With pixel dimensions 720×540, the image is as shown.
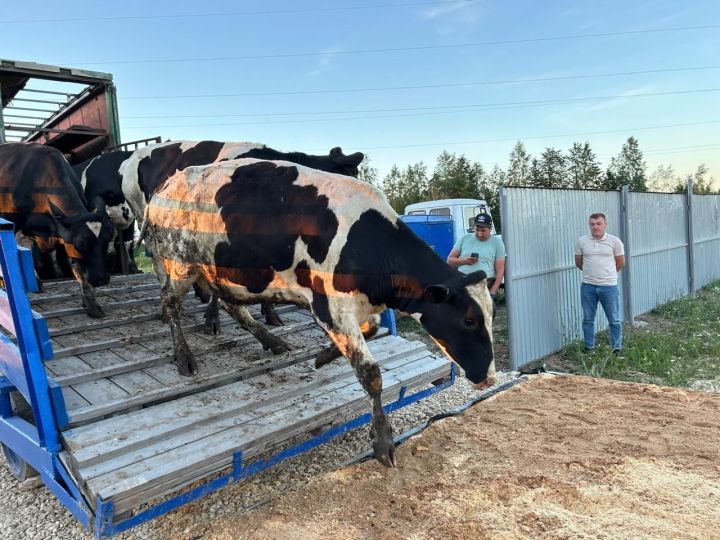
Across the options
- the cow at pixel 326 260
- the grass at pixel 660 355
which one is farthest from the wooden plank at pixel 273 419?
the grass at pixel 660 355

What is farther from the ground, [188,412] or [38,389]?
[38,389]

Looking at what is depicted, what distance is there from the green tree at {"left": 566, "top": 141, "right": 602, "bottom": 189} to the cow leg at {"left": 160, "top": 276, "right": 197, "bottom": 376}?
35.1 meters

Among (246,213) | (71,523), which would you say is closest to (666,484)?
(246,213)

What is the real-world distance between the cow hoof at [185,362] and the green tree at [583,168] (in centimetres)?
3543

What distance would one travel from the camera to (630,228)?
376 inches

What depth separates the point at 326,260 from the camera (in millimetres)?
3535

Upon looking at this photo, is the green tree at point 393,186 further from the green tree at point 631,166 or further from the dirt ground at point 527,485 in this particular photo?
the dirt ground at point 527,485

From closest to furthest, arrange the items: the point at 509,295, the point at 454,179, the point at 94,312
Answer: the point at 94,312 < the point at 509,295 < the point at 454,179

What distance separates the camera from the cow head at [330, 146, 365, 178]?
535 centimetres

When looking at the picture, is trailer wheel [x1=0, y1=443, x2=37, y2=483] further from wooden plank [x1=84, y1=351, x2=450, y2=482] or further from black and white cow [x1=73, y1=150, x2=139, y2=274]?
black and white cow [x1=73, y1=150, x2=139, y2=274]

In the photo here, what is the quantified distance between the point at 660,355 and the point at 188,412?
6155 mm

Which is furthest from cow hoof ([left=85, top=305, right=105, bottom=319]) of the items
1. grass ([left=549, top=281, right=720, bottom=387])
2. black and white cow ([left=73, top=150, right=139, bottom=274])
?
grass ([left=549, top=281, right=720, bottom=387])

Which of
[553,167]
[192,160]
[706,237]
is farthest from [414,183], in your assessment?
[192,160]

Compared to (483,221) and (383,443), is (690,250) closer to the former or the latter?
(483,221)
